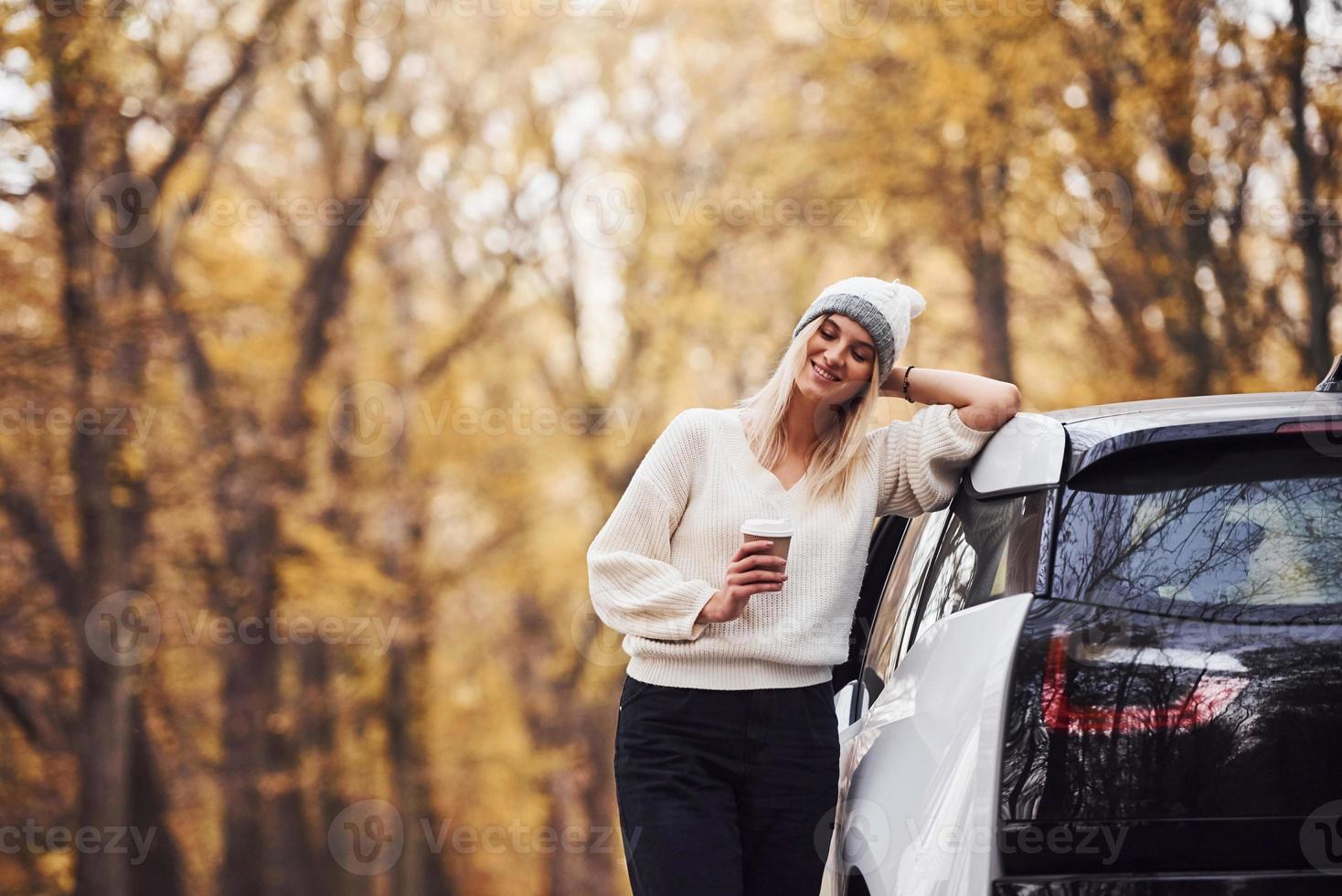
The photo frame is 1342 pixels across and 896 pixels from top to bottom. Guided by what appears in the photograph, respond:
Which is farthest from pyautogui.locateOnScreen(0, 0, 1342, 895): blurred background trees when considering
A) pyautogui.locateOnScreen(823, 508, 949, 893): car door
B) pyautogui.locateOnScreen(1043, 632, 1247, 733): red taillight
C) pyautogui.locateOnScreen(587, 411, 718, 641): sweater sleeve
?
pyautogui.locateOnScreen(1043, 632, 1247, 733): red taillight

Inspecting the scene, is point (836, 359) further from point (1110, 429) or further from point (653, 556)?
point (1110, 429)

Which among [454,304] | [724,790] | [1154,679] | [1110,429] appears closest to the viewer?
[1154,679]

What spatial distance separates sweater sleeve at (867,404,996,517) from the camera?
3176mm

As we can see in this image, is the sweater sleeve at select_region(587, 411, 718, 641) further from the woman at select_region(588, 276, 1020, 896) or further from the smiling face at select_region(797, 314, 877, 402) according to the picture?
the smiling face at select_region(797, 314, 877, 402)

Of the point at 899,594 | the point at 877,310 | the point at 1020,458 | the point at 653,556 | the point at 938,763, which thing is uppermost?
the point at 877,310

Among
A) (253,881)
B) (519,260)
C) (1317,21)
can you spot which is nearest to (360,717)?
(253,881)

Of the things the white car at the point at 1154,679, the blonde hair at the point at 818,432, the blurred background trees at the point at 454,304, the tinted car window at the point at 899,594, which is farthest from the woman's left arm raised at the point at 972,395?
the blurred background trees at the point at 454,304

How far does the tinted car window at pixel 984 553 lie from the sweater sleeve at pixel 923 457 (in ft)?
0.20

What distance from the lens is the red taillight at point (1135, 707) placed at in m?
2.37

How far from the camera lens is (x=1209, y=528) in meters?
2.47

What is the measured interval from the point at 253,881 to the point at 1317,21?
50.1 ft

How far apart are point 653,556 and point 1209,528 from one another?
1200 mm

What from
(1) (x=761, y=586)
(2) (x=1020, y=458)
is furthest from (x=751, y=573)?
(2) (x=1020, y=458)

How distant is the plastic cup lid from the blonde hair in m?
0.38
